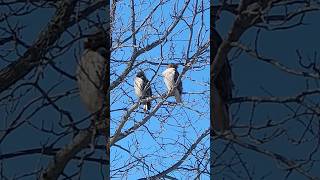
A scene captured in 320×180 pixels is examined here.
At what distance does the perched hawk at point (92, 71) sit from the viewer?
4.75m

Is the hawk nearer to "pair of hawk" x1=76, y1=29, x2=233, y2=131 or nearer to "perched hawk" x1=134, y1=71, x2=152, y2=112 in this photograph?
"pair of hawk" x1=76, y1=29, x2=233, y2=131

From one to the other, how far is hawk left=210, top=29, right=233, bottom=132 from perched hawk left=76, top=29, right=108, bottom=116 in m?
0.66

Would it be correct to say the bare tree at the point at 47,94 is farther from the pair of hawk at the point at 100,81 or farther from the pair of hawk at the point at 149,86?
the pair of hawk at the point at 149,86

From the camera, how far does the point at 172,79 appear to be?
685 cm

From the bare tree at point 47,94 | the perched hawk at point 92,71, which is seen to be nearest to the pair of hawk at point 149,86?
the perched hawk at point 92,71

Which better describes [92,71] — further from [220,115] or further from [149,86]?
[149,86]

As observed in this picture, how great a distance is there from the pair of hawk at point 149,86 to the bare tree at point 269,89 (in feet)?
7.05

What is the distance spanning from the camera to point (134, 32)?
7605mm

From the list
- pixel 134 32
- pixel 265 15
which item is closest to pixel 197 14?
pixel 134 32

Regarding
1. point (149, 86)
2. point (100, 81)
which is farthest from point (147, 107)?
point (100, 81)

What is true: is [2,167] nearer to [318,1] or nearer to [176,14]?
[318,1]

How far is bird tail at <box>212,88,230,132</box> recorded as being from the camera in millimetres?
4609

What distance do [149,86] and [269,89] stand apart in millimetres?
2585

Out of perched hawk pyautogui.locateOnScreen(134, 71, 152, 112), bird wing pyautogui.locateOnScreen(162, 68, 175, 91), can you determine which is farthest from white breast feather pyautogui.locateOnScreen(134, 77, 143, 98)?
bird wing pyautogui.locateOnScreen(162, 68, 175, 91)
